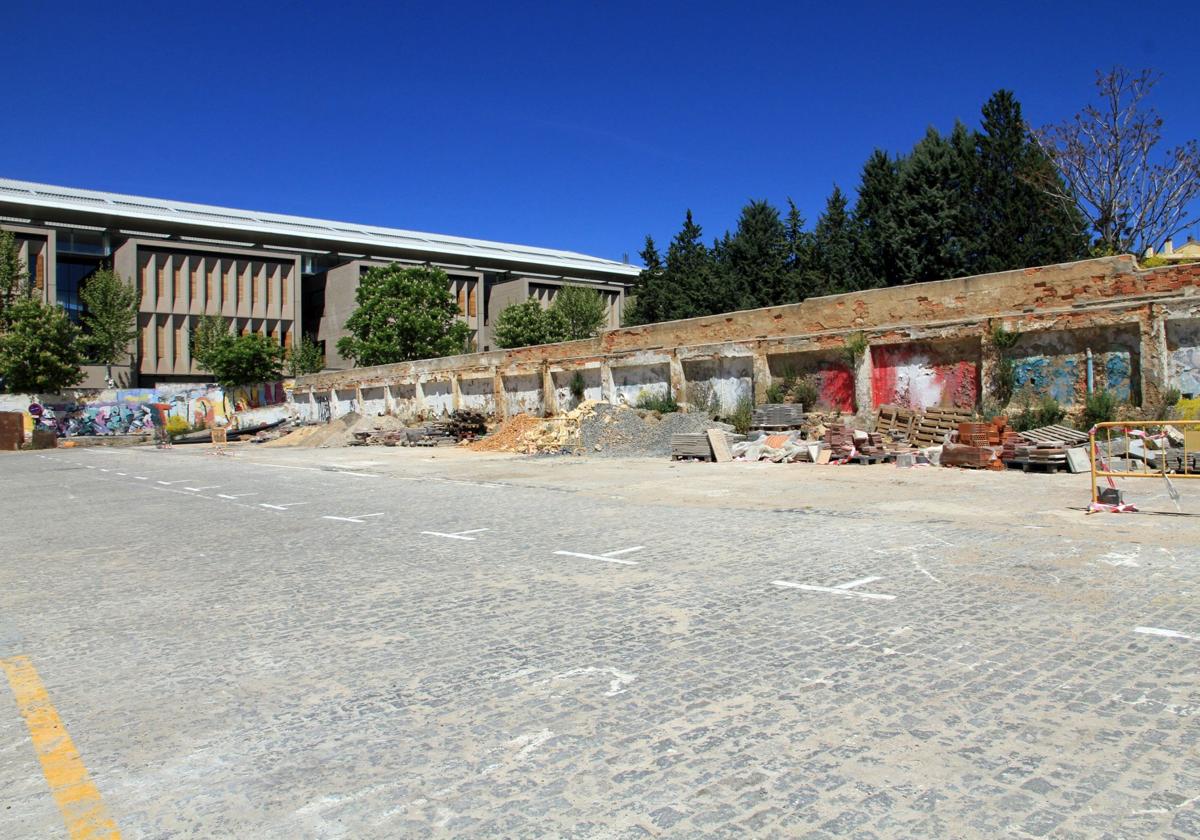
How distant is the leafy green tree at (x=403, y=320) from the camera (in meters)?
51.5

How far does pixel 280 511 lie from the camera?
12805 mm

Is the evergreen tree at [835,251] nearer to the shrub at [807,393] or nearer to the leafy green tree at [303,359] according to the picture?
the shrub at [807,393]

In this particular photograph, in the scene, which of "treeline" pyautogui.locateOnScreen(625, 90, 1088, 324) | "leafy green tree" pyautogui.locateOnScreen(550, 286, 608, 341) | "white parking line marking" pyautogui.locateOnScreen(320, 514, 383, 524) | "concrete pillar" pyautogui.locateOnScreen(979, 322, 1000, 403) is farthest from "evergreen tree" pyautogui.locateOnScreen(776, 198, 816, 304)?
"white parking line marking" pyautogui.locateOnScreen(320, 514, 383, 524)

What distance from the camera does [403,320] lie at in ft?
169

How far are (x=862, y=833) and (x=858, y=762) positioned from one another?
561mm

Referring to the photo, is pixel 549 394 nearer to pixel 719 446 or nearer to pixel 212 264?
pixel 719 446

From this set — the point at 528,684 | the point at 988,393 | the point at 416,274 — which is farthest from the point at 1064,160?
the point at 528,684

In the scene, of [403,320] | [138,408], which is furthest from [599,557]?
[138,408]

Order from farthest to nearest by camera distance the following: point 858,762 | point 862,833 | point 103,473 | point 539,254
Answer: point 539,254, point 103,473, point 858,762, point 862,833

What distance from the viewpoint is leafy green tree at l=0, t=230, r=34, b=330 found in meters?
51.3

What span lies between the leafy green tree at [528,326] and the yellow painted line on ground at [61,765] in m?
49.6

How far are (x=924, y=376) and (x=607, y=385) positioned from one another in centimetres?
1275

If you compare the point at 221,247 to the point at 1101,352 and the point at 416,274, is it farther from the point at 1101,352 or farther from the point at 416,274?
the point at 1101,352

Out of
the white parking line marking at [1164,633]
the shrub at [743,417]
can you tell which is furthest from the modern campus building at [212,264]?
the white parking line marking at [1164,633]
